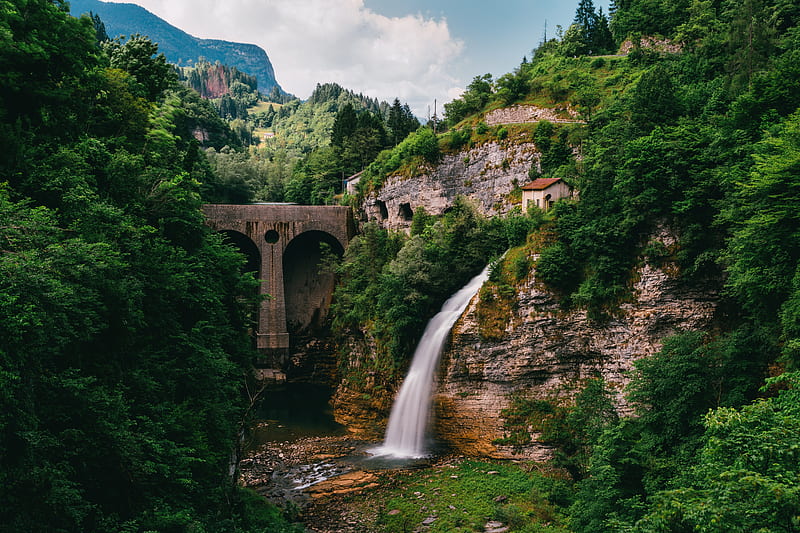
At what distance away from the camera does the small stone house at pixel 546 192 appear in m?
27.3

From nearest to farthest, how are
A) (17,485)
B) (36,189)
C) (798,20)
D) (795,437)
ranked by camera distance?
(17,485), (795,437), (36,189), (798,20)

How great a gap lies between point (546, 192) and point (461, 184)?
826cm

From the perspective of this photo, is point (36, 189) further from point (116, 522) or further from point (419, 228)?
point (419, 228)

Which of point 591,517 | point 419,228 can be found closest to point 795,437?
point 591,517

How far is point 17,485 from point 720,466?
1194 centimetres

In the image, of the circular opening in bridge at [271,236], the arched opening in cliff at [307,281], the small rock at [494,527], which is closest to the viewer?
the small rock at [494,527]

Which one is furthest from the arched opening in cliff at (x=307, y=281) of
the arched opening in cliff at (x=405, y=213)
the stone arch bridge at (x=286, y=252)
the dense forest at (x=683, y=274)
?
the dense forest at (x=683, y=274)

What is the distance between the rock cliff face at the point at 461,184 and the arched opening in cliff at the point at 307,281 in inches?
185

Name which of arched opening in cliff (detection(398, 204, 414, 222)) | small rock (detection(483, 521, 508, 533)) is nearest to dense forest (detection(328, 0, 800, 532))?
small rock (detection(483, 521, 508, 533))

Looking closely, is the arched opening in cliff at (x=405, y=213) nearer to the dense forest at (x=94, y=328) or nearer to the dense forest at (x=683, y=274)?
the dense forest at (x=683, y=274)

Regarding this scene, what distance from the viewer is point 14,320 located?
7.63m

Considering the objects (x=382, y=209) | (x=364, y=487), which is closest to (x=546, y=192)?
(x=382, y=209)

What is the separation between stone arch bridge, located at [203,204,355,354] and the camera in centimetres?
3725

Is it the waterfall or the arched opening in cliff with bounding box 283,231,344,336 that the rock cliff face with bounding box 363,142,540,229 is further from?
the waterfall
